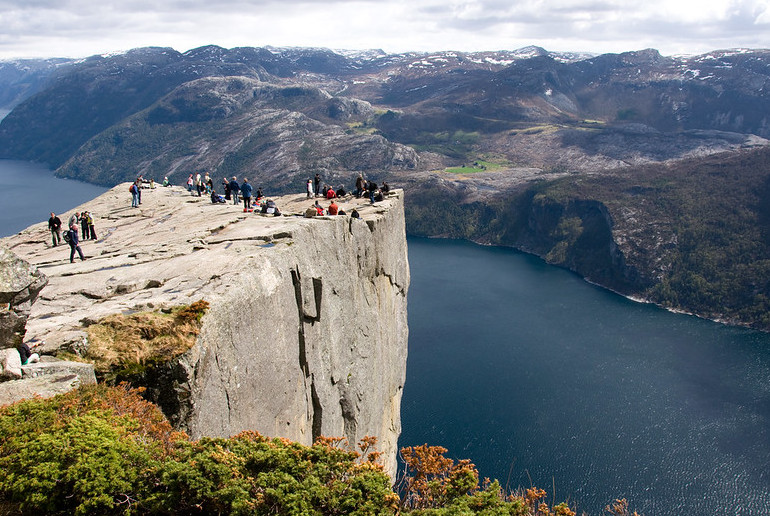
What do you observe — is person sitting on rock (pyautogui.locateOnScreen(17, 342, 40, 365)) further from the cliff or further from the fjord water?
the fjord water

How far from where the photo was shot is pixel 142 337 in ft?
54.2

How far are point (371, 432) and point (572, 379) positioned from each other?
6579cm

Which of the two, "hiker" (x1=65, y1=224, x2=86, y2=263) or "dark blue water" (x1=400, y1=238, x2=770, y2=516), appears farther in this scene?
"dark blue water" (x1=400, y1=238, x2=770, y2=516)

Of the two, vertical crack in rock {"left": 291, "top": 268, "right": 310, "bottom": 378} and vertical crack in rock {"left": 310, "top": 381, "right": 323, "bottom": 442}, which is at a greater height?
vertical crack in rock {"left": 291, "top": 268, "right": 310, "bottom": 378}

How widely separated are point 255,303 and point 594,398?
3029 inches

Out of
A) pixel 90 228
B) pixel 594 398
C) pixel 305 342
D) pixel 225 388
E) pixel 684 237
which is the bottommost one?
pixel 594 398

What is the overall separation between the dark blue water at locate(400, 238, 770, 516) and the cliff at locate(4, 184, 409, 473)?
26712 millimetres

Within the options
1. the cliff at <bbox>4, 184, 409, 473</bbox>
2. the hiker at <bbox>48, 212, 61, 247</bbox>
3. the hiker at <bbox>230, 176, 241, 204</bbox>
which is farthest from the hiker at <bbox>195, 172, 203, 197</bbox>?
the hiker at <bbox>48, 212, 61, 247</bbox>

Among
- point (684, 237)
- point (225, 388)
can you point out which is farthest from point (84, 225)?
point (684, 237)

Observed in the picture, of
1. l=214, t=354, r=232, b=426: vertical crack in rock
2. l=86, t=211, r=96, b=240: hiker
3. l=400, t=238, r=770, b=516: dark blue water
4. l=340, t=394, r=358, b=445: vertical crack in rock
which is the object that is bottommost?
l=400, t=238, r=770, b=516: dark blue water

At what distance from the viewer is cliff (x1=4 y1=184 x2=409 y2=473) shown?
56.6 ft

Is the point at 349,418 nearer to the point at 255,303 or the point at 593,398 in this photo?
the point at 255,303

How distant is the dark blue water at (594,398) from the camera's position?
6492 centimetres

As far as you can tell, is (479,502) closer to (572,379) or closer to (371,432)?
(371,432)
